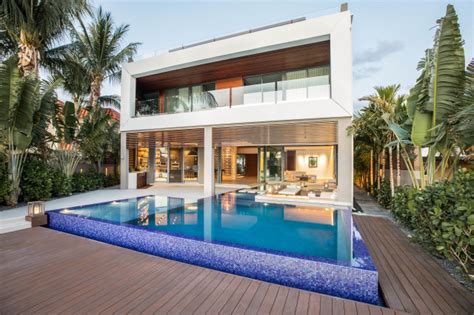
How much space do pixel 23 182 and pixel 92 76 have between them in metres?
8.50

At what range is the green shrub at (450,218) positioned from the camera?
11.6 ft

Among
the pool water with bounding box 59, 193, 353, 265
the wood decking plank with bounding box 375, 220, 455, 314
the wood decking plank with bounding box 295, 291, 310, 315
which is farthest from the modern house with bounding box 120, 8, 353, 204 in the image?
the wood decking plank with bounding box 295, 291, 310, 315

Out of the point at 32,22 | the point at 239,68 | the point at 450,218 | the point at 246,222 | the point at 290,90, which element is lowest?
the point at 246,222

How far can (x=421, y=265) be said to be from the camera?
423 centimetres

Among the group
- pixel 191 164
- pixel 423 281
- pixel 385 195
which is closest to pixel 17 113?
pixel 191 164

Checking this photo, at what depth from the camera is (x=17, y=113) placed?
8.21m

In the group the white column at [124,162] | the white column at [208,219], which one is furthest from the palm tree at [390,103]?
the white column at [124,162]

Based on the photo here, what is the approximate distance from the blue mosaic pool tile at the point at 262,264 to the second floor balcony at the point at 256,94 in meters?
6.68

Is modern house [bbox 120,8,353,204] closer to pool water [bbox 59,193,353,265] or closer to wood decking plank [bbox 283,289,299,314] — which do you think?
pool water [bbox 59,193,353,265]

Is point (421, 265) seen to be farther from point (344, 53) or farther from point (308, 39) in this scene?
point (308, 39)

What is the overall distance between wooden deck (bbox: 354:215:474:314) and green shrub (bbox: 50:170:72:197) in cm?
1264

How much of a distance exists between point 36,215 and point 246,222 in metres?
6.13

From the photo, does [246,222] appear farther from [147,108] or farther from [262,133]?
[147,108]

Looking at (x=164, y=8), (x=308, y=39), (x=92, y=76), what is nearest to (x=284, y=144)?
(x=308, y=39)
